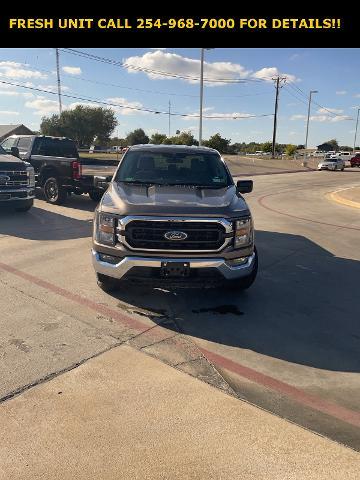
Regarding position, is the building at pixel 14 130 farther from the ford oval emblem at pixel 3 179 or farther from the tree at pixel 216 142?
the ford oval emblem at pixel 3 179

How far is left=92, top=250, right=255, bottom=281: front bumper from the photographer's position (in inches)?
161

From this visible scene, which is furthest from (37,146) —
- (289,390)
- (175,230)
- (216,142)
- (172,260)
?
(216,142)

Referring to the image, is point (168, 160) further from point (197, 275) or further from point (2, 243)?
point (2, 243)

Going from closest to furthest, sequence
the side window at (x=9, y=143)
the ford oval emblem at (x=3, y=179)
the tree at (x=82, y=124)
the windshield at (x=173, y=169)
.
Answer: the windshield at (x=173, y=169)
the ford oval emblem at (x=3, y=179)
the side window at (x=9, y=143)
the tree at (x=82, y=124)

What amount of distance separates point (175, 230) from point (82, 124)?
243ft

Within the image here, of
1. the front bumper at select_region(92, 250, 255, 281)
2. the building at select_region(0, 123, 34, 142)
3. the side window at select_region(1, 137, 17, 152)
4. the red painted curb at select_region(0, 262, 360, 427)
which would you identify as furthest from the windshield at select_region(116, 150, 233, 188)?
the building at select_region(0, 123, 34, 142)

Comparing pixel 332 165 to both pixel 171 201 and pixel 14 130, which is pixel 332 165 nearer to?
pixel 171 201

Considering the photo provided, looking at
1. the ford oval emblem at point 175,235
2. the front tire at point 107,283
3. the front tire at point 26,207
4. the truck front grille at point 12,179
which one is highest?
the truck front grille at point 12,179

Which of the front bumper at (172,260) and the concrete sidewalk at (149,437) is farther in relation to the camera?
the front bumper at (172,260)

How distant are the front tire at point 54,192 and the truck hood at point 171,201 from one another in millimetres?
7009

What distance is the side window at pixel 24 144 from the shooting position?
1209 centimetres

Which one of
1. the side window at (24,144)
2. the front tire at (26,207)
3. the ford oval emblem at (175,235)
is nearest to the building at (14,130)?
the side window at (24,144)

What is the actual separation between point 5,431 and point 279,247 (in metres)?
6.23

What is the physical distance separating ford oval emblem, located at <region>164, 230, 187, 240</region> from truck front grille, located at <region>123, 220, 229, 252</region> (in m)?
0.02
